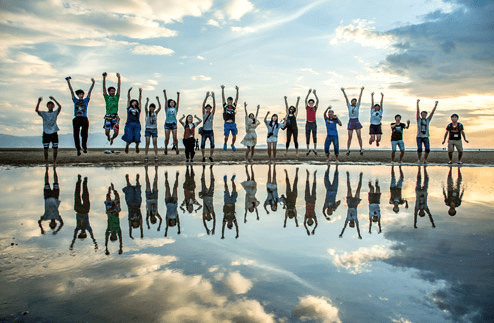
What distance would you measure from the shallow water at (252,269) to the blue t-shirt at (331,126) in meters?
12.3

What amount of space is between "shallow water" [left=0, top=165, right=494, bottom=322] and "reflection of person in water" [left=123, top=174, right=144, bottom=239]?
87 mm

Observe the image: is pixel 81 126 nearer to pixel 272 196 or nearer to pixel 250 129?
pixel 250 129

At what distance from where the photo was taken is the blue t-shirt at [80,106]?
15.2m

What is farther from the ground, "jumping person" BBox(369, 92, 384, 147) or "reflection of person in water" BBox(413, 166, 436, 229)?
"jumping person" BBox(369, 92, 384, 147)

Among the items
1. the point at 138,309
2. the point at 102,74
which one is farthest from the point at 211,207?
the point at 102,74

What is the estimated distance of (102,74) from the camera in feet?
50.1

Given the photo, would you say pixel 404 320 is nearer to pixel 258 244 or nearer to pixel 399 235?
pixel 258 244

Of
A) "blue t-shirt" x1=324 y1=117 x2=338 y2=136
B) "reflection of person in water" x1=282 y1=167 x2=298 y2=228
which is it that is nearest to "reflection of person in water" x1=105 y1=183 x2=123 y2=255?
"reflection of person in water" x1=282 y1=167 x2=298 y2=228

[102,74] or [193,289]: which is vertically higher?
[102,74]

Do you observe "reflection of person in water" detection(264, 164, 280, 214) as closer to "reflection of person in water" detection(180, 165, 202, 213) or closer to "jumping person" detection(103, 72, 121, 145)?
"reflection of person in water" detection(180, 165, 202, 213)

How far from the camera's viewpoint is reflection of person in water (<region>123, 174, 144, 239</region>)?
4977mm

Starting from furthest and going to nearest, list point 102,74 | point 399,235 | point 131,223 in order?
point 102,74 → point 131,223 → point 399,235

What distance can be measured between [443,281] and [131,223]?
11.8 feet

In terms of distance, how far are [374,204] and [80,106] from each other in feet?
40.4
